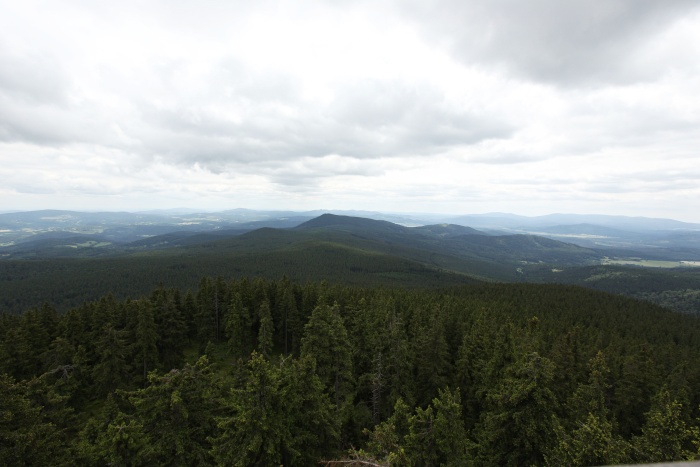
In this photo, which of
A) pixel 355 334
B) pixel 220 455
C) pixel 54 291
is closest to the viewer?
pixel 220 455

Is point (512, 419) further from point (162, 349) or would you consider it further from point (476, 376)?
point (162, 349)

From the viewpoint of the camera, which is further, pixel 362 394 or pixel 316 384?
pixel 362 394

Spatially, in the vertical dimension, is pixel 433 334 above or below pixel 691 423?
above

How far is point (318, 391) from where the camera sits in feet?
76.3

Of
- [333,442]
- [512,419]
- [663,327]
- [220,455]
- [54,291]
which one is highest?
[512,419]

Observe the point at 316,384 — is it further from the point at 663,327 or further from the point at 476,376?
the point at 663,327

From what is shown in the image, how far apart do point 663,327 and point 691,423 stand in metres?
81.9

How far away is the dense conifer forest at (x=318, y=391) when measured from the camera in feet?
62.3

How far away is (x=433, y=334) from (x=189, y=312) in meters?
48.8

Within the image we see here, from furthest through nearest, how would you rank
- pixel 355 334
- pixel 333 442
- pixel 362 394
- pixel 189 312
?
pixel 189 312, pixel 355 334, pixel 362 394, pixel 333 442

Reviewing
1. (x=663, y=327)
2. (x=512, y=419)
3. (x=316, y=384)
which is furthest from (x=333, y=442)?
(x=663, y=327)

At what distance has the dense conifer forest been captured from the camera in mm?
19000

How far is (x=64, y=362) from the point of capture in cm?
A: 4075

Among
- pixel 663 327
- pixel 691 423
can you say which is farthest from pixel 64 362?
pixel 663 327
